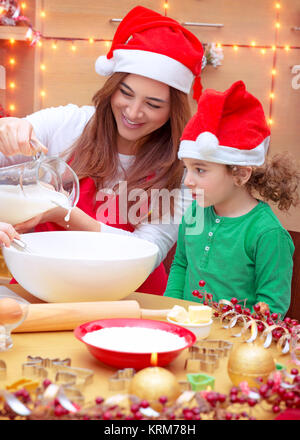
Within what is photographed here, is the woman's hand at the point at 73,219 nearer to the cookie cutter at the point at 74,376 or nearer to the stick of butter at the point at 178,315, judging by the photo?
the stick of butter at the point at 178,315

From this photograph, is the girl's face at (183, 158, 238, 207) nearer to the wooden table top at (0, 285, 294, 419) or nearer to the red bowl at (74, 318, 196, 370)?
the wooden table top at (0, 285, 294, 419)

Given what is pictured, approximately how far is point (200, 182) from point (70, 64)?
207 centimetres

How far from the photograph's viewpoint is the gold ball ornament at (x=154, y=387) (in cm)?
63

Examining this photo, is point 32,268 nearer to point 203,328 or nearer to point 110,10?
point 203,328

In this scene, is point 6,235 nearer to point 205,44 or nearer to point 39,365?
point 39,365

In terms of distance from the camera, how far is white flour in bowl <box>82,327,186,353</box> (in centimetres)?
77

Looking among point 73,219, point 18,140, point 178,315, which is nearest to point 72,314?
point 178,315

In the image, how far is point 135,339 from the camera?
2.64ft

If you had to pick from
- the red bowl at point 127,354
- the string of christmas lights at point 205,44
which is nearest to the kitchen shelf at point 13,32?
the string of christmas lights at point 205,44

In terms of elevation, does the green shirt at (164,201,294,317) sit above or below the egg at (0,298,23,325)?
below

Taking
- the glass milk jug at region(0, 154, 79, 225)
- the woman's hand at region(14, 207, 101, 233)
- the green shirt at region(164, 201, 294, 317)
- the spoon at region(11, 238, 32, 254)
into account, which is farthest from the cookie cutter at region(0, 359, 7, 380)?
the green shirt at region(164, 201, 294, 317)

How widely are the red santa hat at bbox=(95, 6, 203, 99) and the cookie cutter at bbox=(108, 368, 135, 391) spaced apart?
1079 millimetres

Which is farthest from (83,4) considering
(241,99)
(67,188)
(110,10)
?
(67,188)

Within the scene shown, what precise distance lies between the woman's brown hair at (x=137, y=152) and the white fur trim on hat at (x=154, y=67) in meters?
0.05
